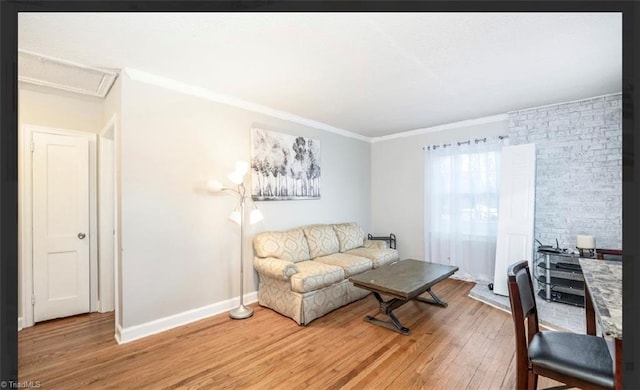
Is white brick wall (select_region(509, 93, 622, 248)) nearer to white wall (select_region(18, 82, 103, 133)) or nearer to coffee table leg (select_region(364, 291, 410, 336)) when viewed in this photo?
coffee table leg (select_region(364, 291, 410, 336))

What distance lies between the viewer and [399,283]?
2.75 m

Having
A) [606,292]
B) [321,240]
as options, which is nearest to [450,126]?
[321,240]

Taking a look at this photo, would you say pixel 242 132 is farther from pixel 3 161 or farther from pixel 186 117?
pixel 3 161

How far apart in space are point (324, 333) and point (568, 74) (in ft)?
11.1

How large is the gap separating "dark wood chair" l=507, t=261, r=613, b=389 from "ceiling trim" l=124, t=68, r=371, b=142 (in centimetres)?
310

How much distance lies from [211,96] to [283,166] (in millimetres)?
1241

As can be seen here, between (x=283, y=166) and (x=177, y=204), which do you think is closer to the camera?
(x=177, y=204)

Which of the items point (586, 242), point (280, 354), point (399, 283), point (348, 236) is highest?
point (586, 242)

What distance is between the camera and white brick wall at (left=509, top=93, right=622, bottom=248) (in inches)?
125

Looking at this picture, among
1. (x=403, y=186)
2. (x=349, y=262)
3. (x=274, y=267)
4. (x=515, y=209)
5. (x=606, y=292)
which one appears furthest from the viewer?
(x=403, y=186)

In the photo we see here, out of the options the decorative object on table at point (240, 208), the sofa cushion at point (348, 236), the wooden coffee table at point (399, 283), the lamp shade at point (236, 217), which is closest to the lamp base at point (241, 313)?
the decorative object on table at point (240, 208)

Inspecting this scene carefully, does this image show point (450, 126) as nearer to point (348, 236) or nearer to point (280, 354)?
point (348, 236)

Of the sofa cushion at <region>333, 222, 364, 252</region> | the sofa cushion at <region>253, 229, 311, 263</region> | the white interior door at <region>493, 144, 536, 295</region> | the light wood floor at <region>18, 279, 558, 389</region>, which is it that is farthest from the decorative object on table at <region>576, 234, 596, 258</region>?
the sofa cushion at <region>253, 229, 311, 263</region>

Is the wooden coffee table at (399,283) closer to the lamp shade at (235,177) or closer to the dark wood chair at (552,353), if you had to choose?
the dark wood chair at (552,353)
